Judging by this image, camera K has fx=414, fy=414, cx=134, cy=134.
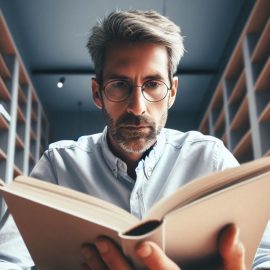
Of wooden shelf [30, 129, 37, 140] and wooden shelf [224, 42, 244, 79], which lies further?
wooden shelf [30, 129, 37, 140]

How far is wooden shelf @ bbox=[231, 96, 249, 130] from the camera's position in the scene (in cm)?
411

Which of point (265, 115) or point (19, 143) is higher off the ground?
point (265, 115)

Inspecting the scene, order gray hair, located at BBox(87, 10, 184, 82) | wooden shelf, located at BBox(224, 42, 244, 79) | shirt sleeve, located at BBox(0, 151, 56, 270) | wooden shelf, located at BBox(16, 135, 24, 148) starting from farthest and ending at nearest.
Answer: wooden shelf, located at BBox(16, 135, 24, 148)
wooden shelf, located at BBox(224, 42, 244, 79)
gray hair, located at BBox(87, 10, 184, 82)
shirt sleeve, located at BBox(0, 151, 56, 270)

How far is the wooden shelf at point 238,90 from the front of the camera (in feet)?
13.9

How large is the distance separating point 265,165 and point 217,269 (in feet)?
0.76

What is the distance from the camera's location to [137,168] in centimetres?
134

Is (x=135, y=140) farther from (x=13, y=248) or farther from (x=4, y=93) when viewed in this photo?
(x=4, y=93)

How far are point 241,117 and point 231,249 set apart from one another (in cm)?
376

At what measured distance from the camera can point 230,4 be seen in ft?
15.0

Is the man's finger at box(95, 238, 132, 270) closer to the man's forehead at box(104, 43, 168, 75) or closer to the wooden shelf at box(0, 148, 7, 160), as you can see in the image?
the man's forehead at box(104, 43, 168, 75)

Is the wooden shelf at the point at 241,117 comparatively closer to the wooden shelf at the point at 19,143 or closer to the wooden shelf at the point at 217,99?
the wooden shelf at the point at 217,99

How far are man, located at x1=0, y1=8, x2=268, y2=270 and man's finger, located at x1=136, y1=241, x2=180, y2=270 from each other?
539mm

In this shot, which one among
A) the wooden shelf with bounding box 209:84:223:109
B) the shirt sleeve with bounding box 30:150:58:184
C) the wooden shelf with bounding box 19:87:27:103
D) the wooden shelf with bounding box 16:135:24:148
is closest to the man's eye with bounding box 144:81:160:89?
the shirt sleeve with bounding box 30:150:58:184

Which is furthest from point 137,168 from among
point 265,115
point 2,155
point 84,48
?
point 84,48
